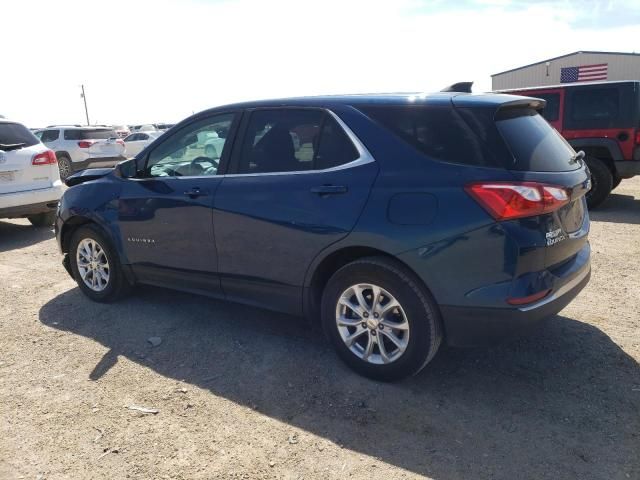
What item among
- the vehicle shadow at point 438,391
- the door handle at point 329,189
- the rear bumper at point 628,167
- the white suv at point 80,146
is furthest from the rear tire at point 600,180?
the white suv at point 80,146

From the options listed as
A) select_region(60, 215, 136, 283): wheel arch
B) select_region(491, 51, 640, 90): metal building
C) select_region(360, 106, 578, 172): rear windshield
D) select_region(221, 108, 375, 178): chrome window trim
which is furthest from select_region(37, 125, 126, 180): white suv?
select_region(491, 51, 640, 90): metal building

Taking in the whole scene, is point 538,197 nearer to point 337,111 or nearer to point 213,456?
point 337,111

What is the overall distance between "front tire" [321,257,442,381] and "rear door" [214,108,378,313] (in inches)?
10.3

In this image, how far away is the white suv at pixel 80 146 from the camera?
16.1 meters

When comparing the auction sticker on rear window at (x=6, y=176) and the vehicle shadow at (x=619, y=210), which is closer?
the auction sticker on rear window at (x=6, y=176)

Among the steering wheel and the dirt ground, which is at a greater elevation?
the steering wheel

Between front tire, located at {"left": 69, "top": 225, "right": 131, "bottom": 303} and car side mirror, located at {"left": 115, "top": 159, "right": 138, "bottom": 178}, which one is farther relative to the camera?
front tire, located at {"left": 69, "top": 225, "right": 131, "bottom": 303}

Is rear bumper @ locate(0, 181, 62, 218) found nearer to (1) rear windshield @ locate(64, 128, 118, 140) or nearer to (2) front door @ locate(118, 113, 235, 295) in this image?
(2) front door @ locate(118, 113, 235, 295)

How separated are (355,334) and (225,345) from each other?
3.70 ft

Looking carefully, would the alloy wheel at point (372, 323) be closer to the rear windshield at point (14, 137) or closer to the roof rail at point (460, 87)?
the roof rail at point (460, 87)

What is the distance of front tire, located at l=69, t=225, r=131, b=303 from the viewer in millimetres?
4699

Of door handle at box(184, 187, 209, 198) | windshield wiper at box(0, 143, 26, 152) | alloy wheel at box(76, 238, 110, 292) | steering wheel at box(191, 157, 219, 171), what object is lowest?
alloy wheel at box(76, 238, 110, 292)

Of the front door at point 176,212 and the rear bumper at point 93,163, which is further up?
the front door at point 176,212

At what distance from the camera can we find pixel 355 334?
3365 millimetres
